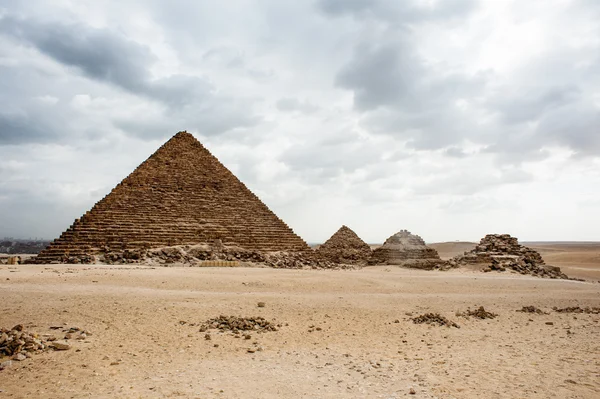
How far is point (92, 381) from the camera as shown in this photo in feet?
13.3

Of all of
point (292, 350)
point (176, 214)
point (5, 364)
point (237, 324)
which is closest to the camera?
point (5, 364)

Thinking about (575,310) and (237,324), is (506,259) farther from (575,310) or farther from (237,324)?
(237,324)

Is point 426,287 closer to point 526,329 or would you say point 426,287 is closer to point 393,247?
point 526,329

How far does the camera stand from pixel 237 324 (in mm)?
6547

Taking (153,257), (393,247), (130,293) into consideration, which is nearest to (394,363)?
(130,293)

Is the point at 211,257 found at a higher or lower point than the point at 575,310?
higher

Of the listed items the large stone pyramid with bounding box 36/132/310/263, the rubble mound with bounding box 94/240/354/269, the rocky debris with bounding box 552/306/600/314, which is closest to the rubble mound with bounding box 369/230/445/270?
the rubble mound with bounding box 94/240/354/269

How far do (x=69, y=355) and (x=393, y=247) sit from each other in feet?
98.0

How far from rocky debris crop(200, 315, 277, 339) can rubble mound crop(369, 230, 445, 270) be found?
2464 cm

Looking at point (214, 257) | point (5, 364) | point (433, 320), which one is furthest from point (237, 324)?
point (214, 257)

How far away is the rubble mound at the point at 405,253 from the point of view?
30.5 meters

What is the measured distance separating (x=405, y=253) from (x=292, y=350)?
1088 inches

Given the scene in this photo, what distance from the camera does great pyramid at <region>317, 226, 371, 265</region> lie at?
123 ft

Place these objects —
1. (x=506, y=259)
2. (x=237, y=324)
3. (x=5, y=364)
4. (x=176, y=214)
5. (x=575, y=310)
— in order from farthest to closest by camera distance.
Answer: (x=506, y=259)
(x=176, y=214)
(x=575, y=310)
(x=237, y=324)
(x=5, y=364)
